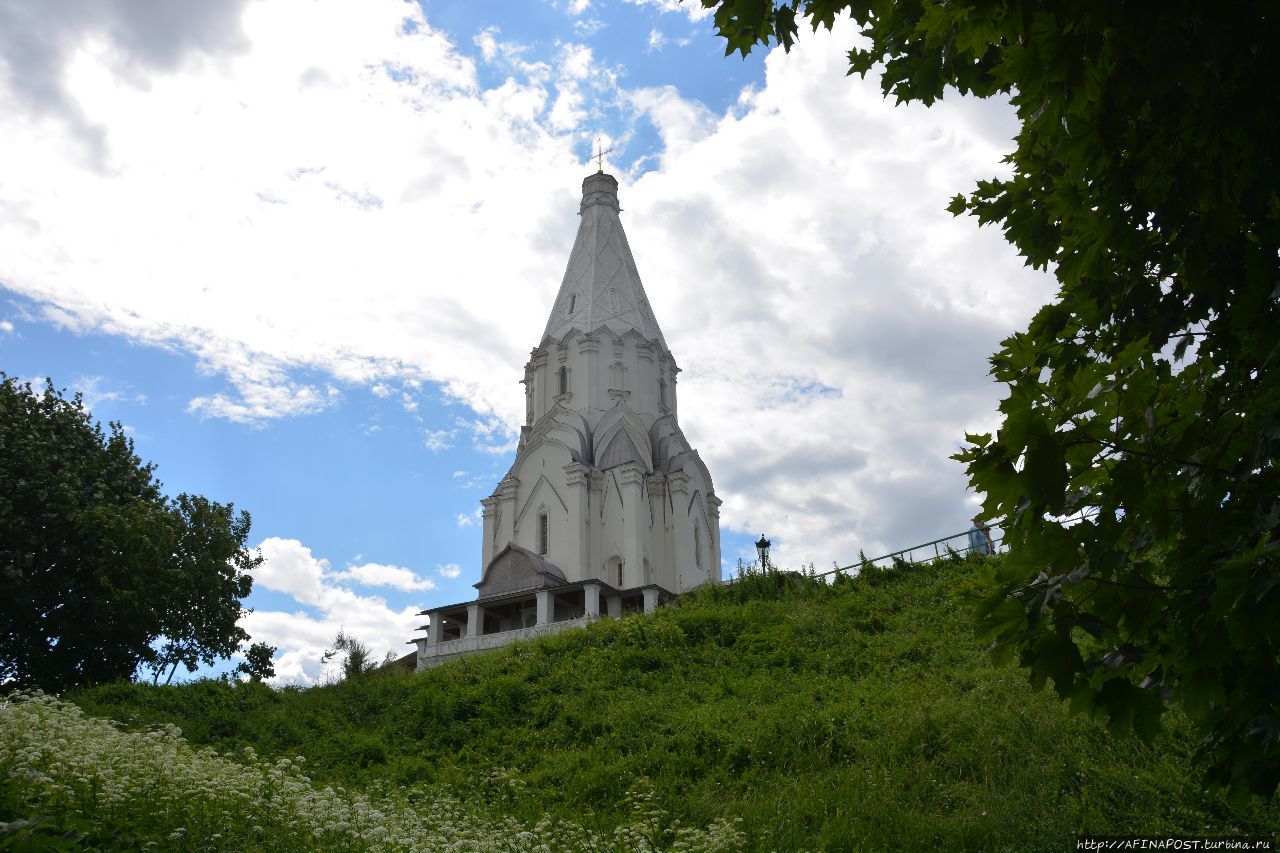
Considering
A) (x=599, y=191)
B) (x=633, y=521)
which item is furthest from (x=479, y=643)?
(x=599, y=191)

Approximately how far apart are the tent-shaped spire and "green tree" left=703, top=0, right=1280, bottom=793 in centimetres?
3118

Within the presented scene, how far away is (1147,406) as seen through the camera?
3.84m

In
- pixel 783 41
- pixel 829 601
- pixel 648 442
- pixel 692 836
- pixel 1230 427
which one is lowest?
pixel 692 836

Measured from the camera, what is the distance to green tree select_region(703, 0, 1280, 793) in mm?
3432

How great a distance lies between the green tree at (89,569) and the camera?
20.3 metres

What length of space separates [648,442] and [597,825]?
23.6m

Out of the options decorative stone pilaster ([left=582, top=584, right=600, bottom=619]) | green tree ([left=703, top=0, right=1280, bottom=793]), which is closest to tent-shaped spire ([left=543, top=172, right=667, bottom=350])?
decorative stone pilaster ([left=582, top=584, right=600, bottom=619])

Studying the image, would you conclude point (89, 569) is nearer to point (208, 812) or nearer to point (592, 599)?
point (592, 599)

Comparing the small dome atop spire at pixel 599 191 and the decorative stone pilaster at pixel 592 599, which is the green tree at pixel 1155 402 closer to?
the decorative stone pilaster at pixel 592 599

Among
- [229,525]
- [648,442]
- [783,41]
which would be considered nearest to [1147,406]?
[783,41]

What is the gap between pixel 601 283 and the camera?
1451 inches

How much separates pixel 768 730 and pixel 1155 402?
961 centimetres

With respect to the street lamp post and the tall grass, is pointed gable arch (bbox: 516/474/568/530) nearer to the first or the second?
the street lamp post

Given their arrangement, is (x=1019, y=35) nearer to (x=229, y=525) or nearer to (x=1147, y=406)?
(x=1147, y=406)
